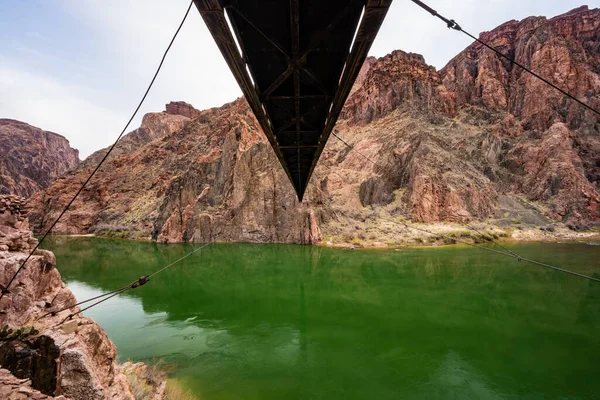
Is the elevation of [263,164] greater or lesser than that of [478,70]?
lesser

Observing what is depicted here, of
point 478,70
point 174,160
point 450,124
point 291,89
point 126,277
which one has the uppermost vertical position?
point 478,70

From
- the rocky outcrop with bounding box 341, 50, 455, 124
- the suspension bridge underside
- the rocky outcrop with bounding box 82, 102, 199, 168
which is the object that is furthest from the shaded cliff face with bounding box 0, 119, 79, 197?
the suspension bridge underside

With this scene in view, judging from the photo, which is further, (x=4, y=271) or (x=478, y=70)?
(x=478, y=70)

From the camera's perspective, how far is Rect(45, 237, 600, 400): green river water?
8.00m

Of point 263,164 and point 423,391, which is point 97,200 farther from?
point 423,391

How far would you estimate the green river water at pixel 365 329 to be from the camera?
315 inches

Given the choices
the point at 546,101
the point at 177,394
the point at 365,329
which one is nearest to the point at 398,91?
the point at 546,101

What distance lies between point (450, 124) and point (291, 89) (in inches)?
2869

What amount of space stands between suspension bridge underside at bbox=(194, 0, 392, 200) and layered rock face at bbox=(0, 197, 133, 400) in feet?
18.7

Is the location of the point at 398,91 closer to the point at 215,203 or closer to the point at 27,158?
the point at 215,203

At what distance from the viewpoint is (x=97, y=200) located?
7156cm

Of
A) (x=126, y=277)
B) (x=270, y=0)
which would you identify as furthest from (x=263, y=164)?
(x=270, y=0)

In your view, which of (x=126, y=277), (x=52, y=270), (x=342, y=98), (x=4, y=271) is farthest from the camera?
(x=126, y=277)

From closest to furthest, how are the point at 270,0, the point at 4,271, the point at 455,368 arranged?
1. the point at 270,0
2. the point at 4,271
3. the point at 455,368
